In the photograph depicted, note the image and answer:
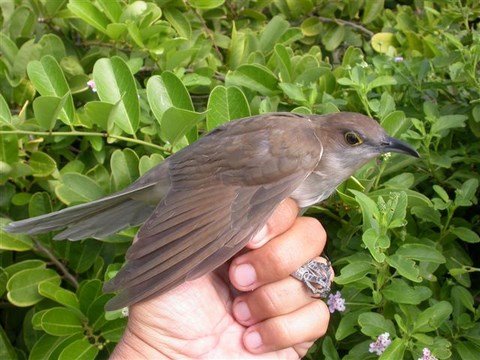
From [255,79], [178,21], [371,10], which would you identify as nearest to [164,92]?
[255,79]

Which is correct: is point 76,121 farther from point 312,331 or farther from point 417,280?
point 417,280

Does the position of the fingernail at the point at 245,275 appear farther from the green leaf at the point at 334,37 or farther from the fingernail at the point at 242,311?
the green leaf at the point at 334,37

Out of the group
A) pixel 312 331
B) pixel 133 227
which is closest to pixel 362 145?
pixel 312 331

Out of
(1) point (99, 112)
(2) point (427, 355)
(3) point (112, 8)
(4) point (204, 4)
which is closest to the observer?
(2) point (427, 355)

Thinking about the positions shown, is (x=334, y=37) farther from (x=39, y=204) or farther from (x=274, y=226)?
(x=39, y=204)

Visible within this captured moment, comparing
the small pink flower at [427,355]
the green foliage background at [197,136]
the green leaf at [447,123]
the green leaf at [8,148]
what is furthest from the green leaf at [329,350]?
the green leaf at [8,148]

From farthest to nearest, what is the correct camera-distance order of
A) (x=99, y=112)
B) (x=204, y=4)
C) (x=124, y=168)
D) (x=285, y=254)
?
(x=204, y=4)
(x=124, y=168)
(x=99, y=112)
(x=285, y=254)
